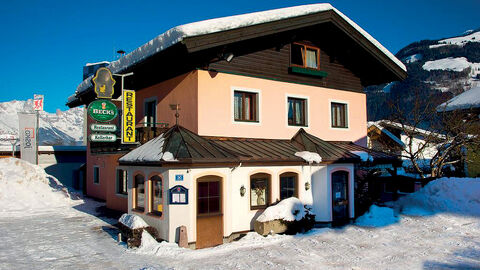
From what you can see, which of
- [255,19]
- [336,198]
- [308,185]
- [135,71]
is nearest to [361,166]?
[336,198]

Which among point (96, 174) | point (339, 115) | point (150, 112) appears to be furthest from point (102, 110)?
point (339, 115)

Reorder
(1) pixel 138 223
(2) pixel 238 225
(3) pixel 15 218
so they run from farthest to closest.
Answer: (3) pixel 15 218, (2) pixel 238 225, (1) pixel 138 223

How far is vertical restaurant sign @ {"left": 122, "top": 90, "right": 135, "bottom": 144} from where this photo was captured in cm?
1422

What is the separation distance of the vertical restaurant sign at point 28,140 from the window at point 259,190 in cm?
2248

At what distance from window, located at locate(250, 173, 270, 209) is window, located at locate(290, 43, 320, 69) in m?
6.05

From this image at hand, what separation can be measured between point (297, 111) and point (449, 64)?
189 meters

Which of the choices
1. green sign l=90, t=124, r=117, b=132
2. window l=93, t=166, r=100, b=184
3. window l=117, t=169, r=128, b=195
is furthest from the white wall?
window l=93, t=166, r=100, b=184

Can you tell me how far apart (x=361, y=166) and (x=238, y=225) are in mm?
6694

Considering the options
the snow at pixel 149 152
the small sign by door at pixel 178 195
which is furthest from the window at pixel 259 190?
the snow at pixel 149 152

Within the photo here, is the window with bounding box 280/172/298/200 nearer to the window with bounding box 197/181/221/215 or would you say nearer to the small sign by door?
the window with bounding box 197/181/221/215

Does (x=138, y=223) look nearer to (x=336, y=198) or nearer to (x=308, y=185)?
(x=308, y=185)

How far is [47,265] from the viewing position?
9859 millimetres

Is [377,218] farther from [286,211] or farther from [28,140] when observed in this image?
[28,140]

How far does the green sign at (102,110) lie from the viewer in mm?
13939
